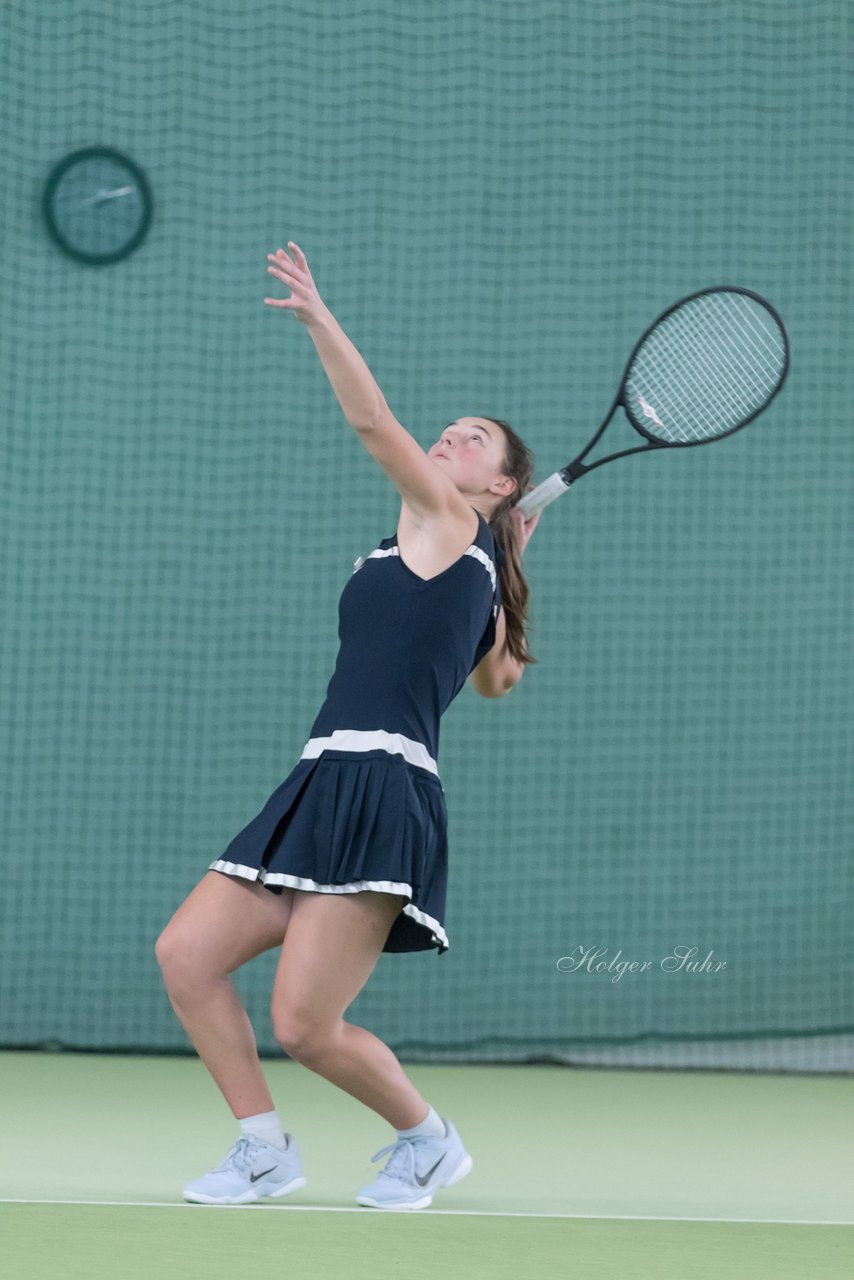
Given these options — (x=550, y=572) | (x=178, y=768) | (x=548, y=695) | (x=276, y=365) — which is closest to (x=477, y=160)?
(x=276, y=365)

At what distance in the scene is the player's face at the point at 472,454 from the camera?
9.38ft

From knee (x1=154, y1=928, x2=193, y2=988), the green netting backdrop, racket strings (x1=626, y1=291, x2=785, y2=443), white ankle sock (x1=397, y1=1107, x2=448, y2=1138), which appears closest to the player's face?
racket strings (x1=626, y1=291, x2=785, y2=443)

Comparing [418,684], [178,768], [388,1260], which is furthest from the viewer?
[178,768]

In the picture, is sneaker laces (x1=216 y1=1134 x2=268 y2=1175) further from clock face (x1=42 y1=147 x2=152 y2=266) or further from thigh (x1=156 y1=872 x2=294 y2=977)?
clock face (x1=42 y1=147 x2=152 y2=266)

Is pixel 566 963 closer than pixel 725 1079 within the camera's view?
No

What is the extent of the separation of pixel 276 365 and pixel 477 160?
84 centimetres

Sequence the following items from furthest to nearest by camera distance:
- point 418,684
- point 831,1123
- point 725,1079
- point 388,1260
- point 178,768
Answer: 1. point 178,768
2. point 725,1079
3. point 831,1123
4. point 418,684
5. point 388,1260

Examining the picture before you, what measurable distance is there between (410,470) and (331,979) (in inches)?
28.8

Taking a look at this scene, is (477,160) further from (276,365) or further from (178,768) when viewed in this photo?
(178,768)

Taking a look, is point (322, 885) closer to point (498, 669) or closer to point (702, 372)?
point (498, 669)

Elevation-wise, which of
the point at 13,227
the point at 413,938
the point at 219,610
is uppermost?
the point at 13,227

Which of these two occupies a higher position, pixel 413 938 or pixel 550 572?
pixel 550 572

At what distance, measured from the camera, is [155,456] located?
5145 mm

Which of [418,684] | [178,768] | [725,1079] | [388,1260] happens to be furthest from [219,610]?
[388,1260]
